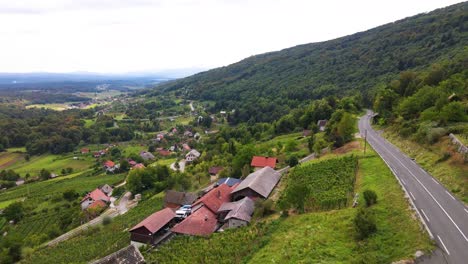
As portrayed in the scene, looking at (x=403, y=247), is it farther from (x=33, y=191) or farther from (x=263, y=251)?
(x=33, y=191)

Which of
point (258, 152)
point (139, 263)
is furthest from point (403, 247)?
point (258, 152)

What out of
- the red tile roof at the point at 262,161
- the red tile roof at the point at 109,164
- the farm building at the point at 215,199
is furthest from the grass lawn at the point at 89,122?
the farm building at the point at 215,199

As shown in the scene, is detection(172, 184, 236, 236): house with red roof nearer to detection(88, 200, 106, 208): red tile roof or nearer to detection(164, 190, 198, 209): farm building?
detection(164, 190, 198, 209): farm building

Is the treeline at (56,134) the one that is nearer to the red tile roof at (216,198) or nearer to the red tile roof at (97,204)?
the red tile roof at (97,204)

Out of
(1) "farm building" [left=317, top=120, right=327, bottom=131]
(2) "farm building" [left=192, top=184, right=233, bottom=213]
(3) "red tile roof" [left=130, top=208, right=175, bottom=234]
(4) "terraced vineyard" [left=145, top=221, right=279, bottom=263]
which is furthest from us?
(1) "farm building" [left=317, top=120, right=327, bottom=131]

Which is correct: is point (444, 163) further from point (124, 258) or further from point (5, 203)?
point (5, 203)

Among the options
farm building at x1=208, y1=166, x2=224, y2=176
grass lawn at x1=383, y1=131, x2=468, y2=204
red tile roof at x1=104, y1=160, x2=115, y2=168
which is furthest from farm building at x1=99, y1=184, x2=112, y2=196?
grass lawn at x1=383, y1=131, x2=468, y2=204
